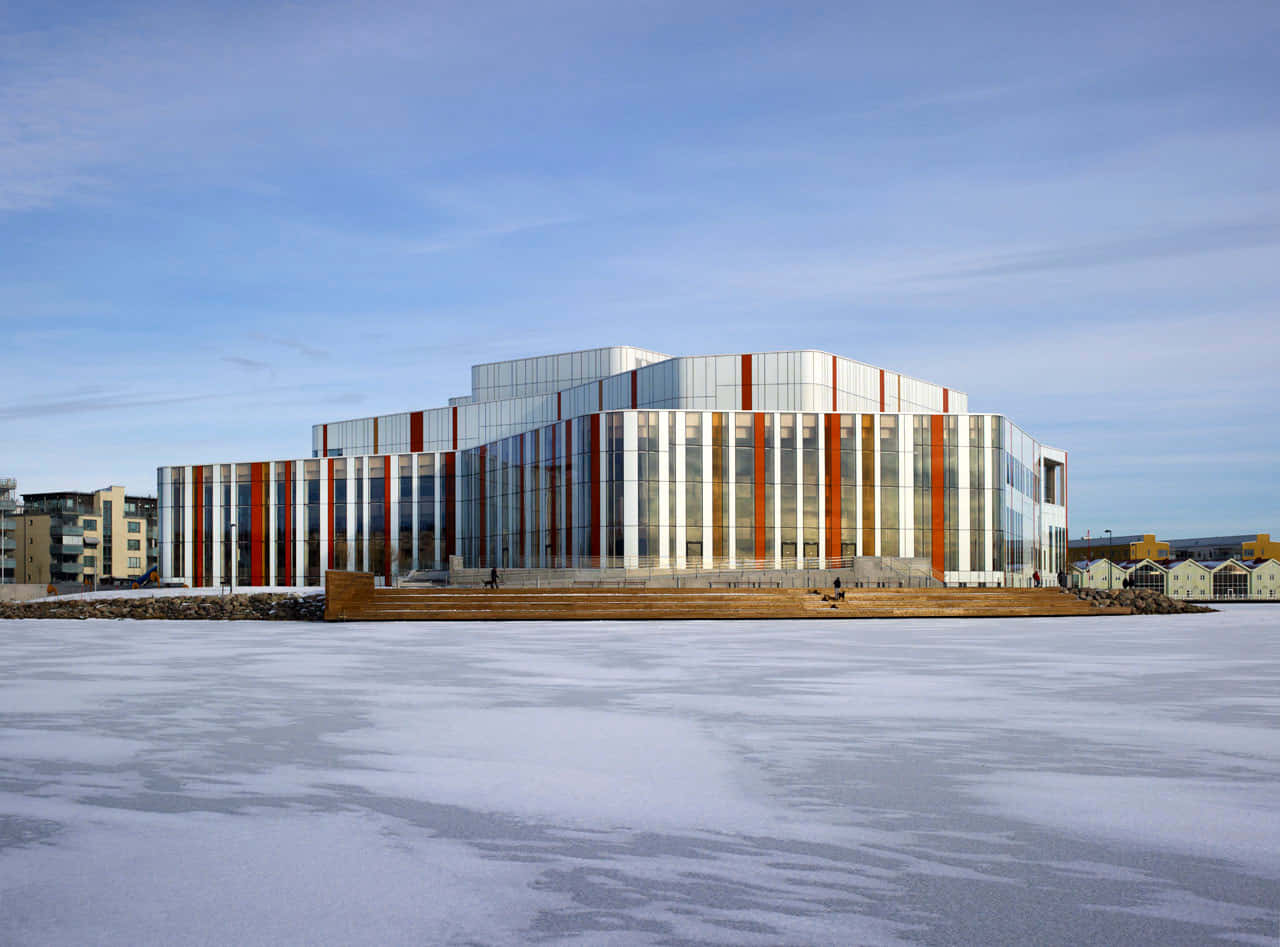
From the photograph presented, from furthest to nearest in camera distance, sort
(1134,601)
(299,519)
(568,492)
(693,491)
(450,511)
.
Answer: (299,519)
(450,511)
(568,492)
(693,491)
(1134,601)

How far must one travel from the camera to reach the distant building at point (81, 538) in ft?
495

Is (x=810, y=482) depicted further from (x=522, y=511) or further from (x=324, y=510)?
(x=324, y=510)

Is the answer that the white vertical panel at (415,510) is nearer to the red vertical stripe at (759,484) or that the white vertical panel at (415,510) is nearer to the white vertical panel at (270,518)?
the white vertical panel at (270,518)

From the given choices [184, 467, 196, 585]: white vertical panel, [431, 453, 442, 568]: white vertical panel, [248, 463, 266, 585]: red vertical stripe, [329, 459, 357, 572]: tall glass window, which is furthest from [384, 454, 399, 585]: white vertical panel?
[184, 467, 196, 585]: white vertical panel

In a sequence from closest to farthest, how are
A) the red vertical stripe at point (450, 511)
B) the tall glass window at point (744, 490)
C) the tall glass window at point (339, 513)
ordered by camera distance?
the tall glass window at point (744, 490) → the red vertical stripe at point (450, 511) → the tall glass window at point (339, 513)

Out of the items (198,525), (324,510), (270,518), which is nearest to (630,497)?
(324,510)

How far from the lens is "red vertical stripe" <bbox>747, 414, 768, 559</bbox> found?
69.8 m

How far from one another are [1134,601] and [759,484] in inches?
948

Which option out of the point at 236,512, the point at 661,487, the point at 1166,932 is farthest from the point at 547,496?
the point at 1166,932

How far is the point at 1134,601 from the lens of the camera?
52.5m

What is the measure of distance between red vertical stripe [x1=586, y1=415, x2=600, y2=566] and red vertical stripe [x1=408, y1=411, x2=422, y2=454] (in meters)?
42.4

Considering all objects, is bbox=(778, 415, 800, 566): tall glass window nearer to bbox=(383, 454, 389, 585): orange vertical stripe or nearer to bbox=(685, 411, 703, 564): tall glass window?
bbox=(685, 411, 703, 564): tall glass window

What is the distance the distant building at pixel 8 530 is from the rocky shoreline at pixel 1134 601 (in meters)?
136

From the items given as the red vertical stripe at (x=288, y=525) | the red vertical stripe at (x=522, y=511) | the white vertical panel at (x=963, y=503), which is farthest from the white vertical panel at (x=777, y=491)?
the red vertical stripe at (x=288, y=525)
